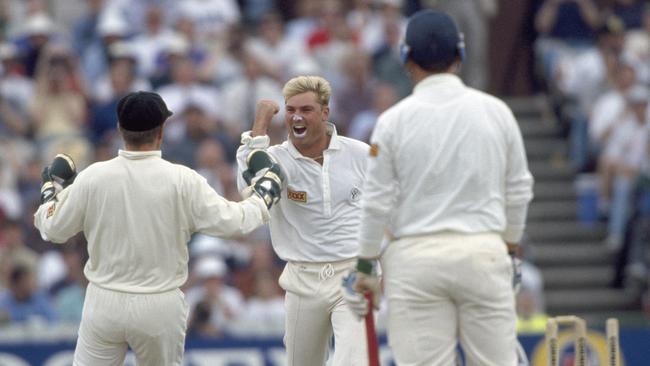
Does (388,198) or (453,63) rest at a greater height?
(453,63)

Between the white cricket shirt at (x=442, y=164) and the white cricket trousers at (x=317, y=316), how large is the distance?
134 centimetres

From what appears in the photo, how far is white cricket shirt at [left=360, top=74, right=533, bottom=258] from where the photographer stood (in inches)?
302

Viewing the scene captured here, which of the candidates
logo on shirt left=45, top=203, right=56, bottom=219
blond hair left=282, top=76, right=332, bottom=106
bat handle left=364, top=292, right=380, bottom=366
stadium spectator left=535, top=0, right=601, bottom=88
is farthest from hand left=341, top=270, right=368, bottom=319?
stadium spectator left=535, top=0, right=601, bottom=88

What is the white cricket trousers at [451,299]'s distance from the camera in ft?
24.9

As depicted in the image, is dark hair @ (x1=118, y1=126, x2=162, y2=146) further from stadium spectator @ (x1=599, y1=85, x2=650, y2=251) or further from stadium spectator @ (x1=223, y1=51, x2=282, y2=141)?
stadium spectator @ (x1=599, y1=85, x2=650, y2=251)

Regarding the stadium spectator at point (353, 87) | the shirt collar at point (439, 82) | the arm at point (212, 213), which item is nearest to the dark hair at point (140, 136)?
the arm at point (212, 213)

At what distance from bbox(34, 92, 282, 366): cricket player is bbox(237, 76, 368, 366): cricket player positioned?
0.73 metres

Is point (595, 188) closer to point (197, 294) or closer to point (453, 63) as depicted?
point (197, 294)

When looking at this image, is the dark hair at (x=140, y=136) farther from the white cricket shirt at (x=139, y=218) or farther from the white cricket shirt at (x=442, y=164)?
the white cricket shirt at (x=442, y=164)

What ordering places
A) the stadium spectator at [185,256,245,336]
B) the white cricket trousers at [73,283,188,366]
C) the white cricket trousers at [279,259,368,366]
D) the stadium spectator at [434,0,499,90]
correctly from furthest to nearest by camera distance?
the stadium spectator at [434,0,499,90] → the stadium spectator at [185,256,245,336] → the white cricket trousers at [279,259,368,366] → the white cricket trousers at [73,283,188,366]

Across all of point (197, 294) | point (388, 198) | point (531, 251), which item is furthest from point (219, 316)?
point (388, 198)

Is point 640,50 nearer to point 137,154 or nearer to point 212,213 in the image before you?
point 212,213

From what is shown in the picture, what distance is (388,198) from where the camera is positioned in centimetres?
771

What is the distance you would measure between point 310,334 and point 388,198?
1.79 meters
